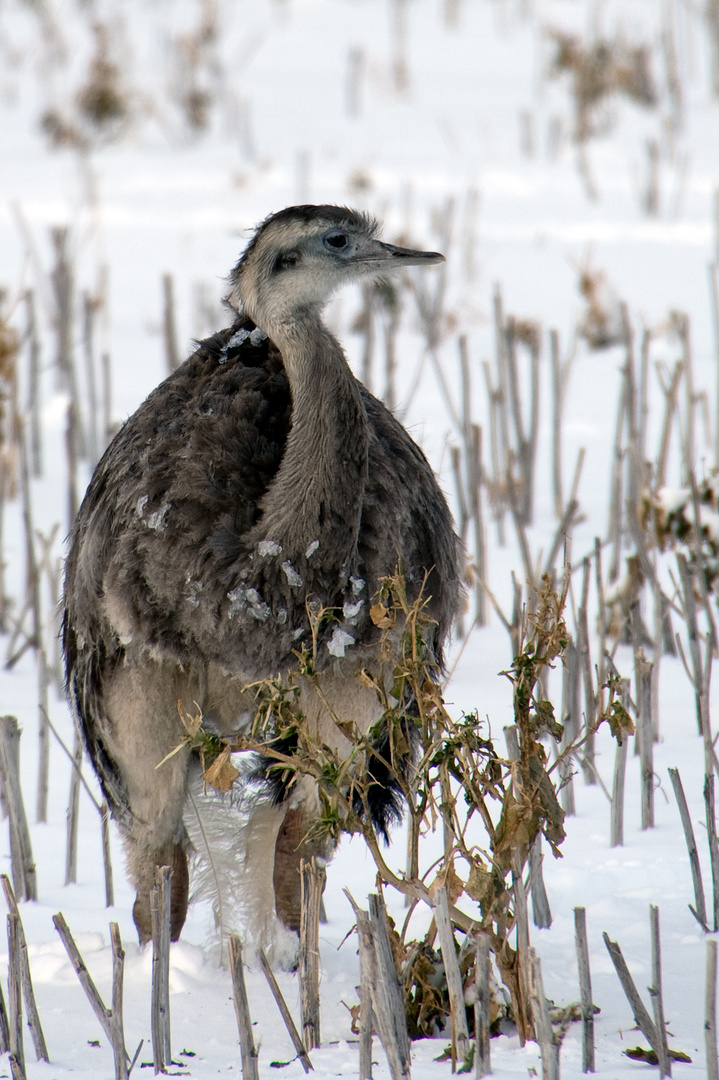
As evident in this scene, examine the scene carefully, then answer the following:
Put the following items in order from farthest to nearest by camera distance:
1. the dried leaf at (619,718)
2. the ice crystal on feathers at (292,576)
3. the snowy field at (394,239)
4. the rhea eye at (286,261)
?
the rhea eye at (286,261) < the snowy field at (394,239) < the ice crystal on feathers at (292,576) < the dried leaf at (619,718)

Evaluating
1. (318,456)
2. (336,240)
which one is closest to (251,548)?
(318,456)

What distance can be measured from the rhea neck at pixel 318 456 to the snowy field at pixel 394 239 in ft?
1.41

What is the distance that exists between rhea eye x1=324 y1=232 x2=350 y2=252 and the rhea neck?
Result: 0.21m

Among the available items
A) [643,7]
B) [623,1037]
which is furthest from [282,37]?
[623,1037]

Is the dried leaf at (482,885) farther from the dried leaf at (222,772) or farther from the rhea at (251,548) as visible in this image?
the dried leaf at (222,772)

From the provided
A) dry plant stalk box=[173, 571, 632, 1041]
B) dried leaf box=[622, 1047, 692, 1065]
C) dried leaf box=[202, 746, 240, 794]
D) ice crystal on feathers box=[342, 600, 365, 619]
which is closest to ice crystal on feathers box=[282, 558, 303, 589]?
ice crystal on feathers box=[342, 600, 365, 619]

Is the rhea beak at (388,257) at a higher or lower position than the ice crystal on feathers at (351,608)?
higher

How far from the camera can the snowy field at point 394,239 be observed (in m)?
2.89

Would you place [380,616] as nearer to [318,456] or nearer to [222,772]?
[222,772]

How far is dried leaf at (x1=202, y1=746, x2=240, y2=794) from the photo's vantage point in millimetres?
2367

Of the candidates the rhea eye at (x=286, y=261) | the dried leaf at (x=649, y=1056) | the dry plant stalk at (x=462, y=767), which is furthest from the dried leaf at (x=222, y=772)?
the rhea eye at (x=286, y=261)

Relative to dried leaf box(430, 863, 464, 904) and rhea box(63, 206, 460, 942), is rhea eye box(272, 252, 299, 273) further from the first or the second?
dried leaf box(430, 863, 464, 904)

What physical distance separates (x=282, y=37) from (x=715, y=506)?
11.2 m

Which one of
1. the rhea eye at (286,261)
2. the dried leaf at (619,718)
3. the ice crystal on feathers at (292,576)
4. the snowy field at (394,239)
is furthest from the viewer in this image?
the rhea eye at (286,261)
